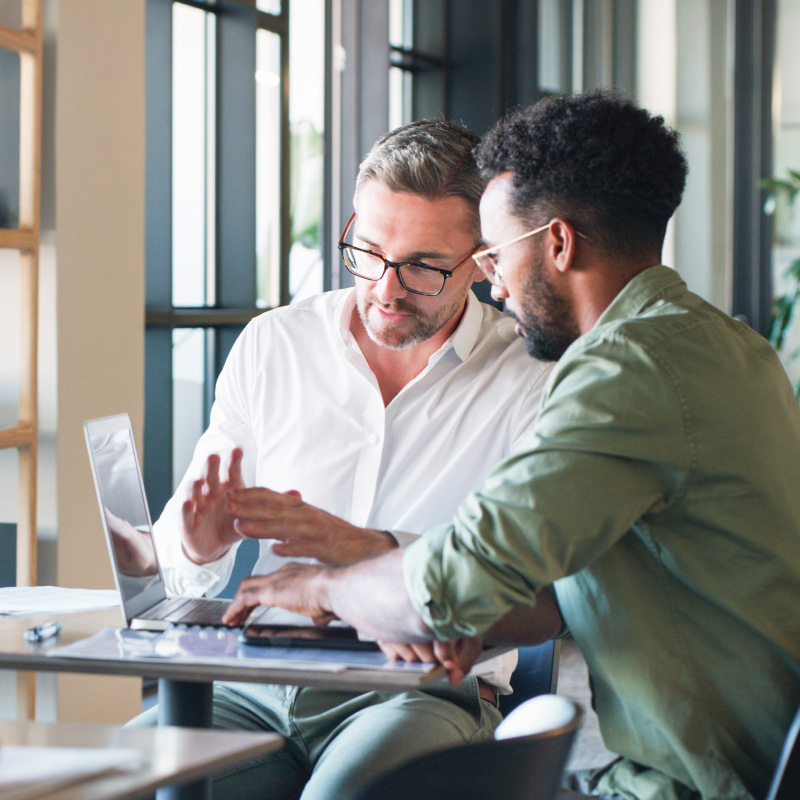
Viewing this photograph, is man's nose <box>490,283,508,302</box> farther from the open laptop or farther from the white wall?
the white wall

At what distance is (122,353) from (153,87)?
86cm

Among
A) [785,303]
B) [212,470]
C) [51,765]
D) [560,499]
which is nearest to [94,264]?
[212,470]

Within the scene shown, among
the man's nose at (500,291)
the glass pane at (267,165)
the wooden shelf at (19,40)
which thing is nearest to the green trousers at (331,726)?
the man's nose at (500,291)

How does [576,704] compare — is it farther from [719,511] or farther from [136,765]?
[136,765]

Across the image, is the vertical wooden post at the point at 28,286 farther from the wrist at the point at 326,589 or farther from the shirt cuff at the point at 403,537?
the wrist at the point at 326,589

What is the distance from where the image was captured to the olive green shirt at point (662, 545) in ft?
3.87

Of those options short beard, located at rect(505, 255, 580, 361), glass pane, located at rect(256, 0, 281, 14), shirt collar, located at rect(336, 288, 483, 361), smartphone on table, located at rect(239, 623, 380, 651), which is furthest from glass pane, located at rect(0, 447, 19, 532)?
glass pane, located at rect(256, 0, 281, 14)

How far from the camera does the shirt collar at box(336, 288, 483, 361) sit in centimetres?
198

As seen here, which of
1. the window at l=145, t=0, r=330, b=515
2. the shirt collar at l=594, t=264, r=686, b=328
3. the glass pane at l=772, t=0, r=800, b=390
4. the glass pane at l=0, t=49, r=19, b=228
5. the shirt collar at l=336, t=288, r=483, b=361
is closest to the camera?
the shirt collar at l=594, t=264, r=686, b=328

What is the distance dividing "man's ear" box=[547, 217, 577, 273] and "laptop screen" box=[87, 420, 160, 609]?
2.30ft

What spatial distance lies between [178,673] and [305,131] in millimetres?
2781

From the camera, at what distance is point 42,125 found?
2.38 m

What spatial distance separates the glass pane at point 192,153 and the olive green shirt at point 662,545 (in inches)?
83.1

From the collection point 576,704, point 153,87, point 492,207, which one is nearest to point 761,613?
point 576,704
